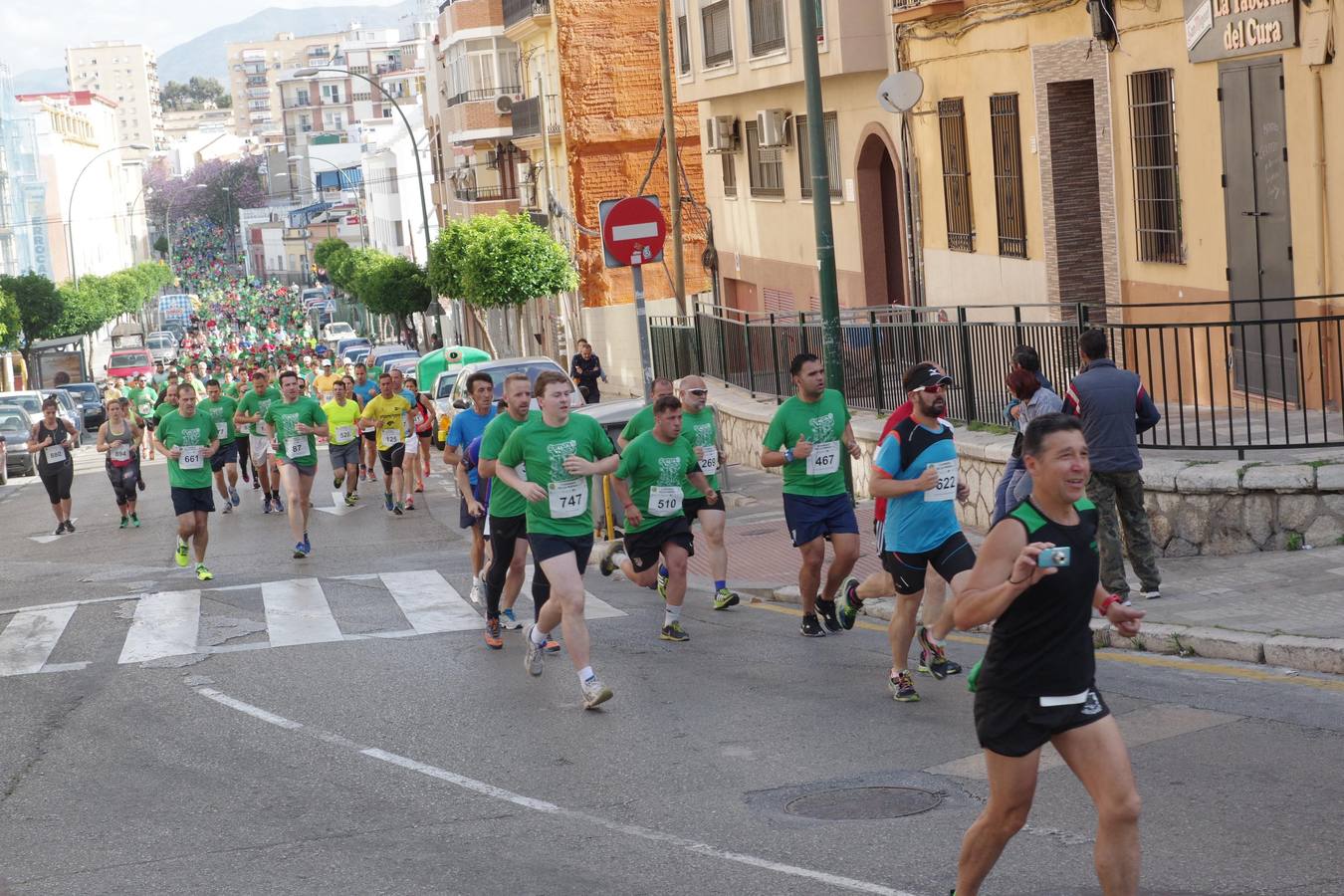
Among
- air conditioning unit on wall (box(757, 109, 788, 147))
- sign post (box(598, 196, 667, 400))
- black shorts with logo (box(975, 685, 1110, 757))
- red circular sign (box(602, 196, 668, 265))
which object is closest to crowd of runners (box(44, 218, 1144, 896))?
black shorts with logo (box(975, 685, 1110, 757))

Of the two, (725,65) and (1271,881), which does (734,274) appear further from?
(1271,881)

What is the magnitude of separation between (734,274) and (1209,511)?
2286 cm

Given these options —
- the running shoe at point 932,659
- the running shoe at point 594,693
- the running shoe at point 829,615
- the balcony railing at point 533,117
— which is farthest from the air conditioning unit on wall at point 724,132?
the running shoe at point 594,693

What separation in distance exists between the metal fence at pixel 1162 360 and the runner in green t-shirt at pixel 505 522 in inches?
167

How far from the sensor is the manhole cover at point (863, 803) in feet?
23.6

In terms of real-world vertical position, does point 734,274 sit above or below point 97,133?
below

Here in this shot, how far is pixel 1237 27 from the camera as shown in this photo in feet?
48.4

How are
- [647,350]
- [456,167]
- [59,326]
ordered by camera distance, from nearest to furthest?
[647,350] < [456,167] < [59,326]

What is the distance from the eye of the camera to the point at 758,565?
1428 cm

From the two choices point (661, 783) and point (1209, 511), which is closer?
point (661, 783)

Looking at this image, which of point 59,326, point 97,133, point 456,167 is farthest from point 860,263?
point 97,133

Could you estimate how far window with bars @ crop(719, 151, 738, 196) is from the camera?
1324 inches

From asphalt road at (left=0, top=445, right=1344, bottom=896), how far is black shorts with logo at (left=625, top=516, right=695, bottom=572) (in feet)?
2.07

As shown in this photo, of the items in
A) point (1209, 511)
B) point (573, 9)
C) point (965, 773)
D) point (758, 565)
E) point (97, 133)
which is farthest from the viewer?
point (97, 133)
